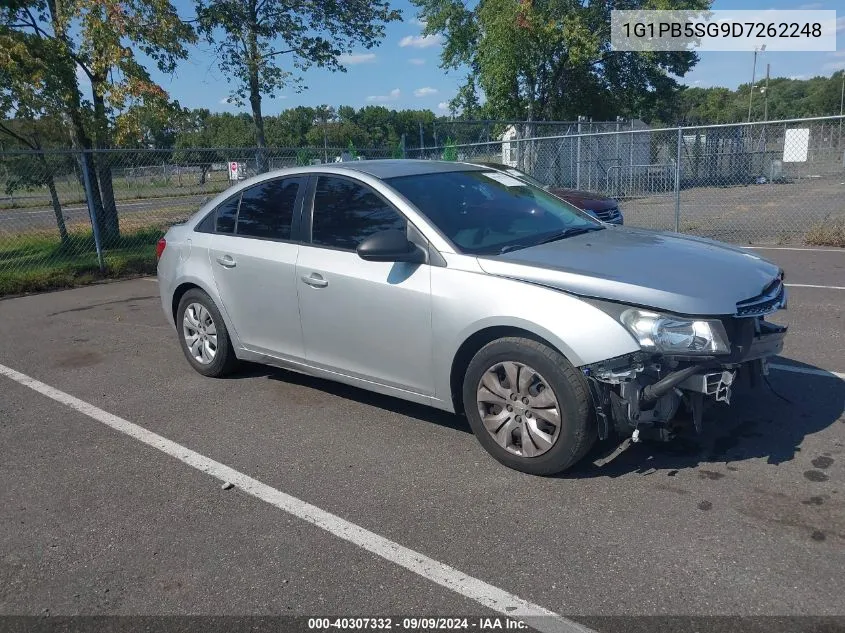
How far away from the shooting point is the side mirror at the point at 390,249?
4.06 meters

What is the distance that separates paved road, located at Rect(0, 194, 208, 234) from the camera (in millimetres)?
11889

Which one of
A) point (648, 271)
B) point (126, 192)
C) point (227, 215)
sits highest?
point (227, 215)

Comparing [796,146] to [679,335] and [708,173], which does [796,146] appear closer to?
[708,173]

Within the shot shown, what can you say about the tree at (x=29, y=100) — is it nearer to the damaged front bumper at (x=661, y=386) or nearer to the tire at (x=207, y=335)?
the tire at (x=207, y=335)

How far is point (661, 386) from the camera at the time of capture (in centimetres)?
343

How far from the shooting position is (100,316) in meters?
8.66

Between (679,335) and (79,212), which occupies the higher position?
(79,212)

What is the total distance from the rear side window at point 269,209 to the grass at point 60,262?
269 inches

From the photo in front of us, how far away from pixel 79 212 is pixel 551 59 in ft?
66.8

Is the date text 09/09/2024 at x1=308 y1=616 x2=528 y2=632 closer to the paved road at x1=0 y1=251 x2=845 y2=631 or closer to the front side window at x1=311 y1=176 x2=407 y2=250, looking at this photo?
the paved road at x1=0 y1=251 x2=845 y2=631

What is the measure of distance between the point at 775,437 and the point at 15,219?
1188cm

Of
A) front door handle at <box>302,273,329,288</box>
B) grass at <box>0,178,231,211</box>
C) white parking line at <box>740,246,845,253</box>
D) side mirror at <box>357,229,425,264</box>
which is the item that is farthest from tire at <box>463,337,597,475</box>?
grass at <box>0,178,231,211</box>

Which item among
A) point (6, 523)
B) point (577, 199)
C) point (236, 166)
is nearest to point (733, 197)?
point (577, 199)

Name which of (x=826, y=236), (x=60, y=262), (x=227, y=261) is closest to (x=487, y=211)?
(x=227, y=261)
